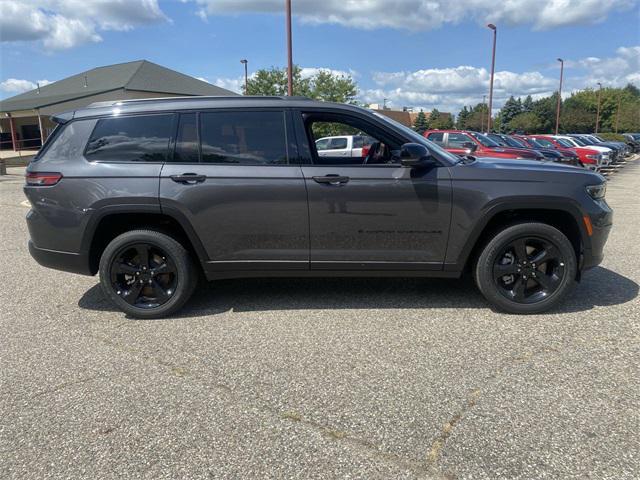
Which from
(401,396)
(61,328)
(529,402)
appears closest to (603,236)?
(529,402)

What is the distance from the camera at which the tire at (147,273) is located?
13.6 ft

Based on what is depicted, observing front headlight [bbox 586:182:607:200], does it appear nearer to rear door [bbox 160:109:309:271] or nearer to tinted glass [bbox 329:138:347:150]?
rear door [bbox 160:109:309:271]

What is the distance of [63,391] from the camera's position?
3057mm

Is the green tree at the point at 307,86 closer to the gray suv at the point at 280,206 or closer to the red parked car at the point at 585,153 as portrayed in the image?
the red parked car at the point at 585,153

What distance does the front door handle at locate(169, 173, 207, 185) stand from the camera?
400 centimetres

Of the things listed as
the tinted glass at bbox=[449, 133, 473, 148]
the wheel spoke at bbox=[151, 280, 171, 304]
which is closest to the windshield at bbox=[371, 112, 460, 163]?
the wheel spoke at bbox=[151, 280, 171, 304]

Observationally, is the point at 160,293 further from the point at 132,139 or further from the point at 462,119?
the point at 462,119

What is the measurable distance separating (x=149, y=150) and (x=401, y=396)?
2845 mm

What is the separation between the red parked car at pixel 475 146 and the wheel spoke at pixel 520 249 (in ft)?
32.7

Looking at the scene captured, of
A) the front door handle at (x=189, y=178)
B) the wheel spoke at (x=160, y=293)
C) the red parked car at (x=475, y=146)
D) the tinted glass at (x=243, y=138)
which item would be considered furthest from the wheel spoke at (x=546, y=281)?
the red parked car at (x=475, y=146)

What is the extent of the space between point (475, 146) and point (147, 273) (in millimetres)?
12121

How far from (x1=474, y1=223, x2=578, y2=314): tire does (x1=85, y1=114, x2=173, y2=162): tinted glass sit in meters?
2.90

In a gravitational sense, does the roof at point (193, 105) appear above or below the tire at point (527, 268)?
above

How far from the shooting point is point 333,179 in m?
3.96
